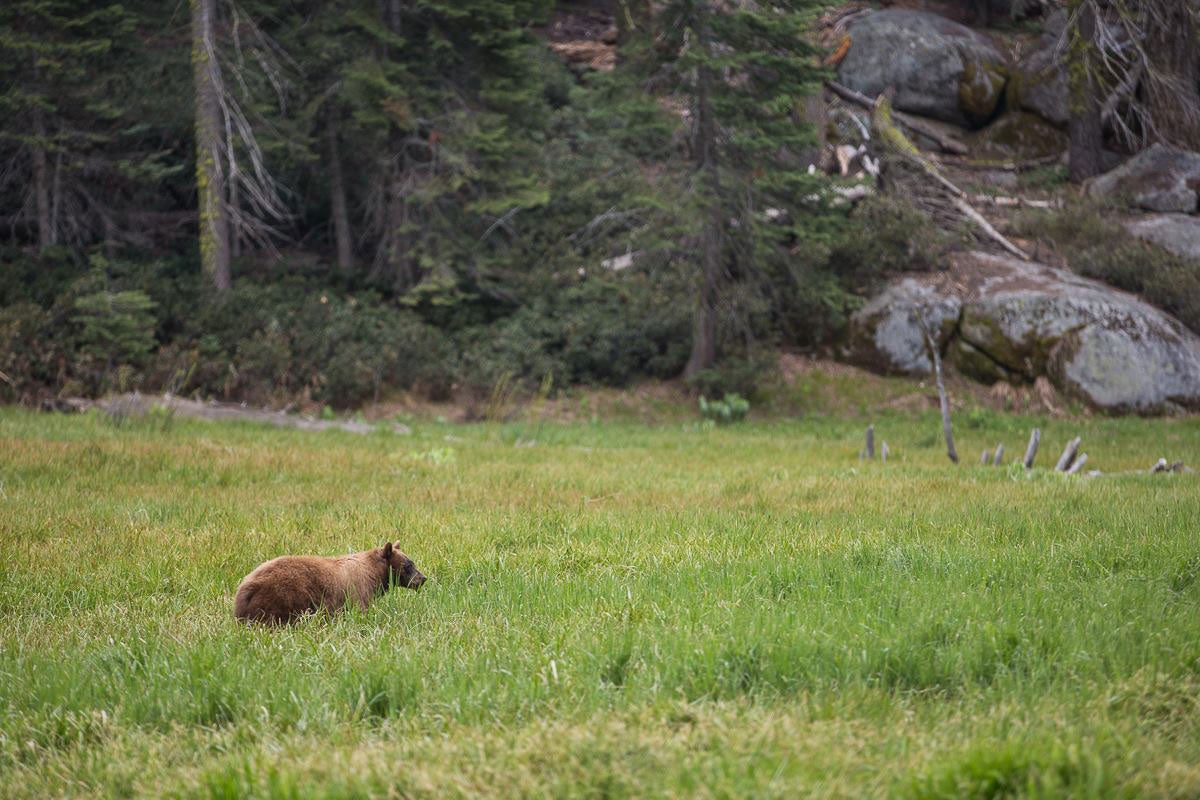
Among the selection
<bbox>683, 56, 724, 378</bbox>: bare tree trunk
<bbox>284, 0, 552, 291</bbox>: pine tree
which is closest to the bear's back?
<bbox>683, 56, 724, 378</bbox>: bare tree trunk

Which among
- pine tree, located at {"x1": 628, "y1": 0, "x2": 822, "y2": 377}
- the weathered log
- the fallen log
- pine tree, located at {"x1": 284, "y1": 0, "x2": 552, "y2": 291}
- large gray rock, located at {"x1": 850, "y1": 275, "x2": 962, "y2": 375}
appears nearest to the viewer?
the fallen log

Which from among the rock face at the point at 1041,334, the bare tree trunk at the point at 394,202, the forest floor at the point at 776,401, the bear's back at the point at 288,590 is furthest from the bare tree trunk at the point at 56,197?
the bear's back at the point at 288,590

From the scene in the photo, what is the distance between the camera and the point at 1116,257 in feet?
75.4

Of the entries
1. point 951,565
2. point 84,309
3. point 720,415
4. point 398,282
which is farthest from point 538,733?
point 398,282

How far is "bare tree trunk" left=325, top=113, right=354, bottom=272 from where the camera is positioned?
2533 centimetres

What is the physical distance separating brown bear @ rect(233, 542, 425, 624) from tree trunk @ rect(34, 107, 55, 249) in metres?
20.5

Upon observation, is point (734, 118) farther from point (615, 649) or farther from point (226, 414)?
point (615, 649)

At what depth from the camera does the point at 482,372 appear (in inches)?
893

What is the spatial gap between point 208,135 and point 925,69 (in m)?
23.7

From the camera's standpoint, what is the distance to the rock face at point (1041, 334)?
67.5 feet

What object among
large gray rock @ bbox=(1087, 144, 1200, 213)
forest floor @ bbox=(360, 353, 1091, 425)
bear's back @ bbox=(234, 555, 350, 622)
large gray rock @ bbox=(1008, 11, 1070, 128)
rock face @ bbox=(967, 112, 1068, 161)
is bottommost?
forest floor @ bbox=(360, 353, 1091, 425)

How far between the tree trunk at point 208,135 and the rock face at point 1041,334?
16.3 metres

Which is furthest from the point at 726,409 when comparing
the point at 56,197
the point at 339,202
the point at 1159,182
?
the point at 56,197

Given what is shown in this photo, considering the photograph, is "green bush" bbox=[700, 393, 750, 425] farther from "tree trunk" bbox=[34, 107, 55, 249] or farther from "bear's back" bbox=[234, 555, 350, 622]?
"tree trunk" bbox=[34, 107, 55, 249]
